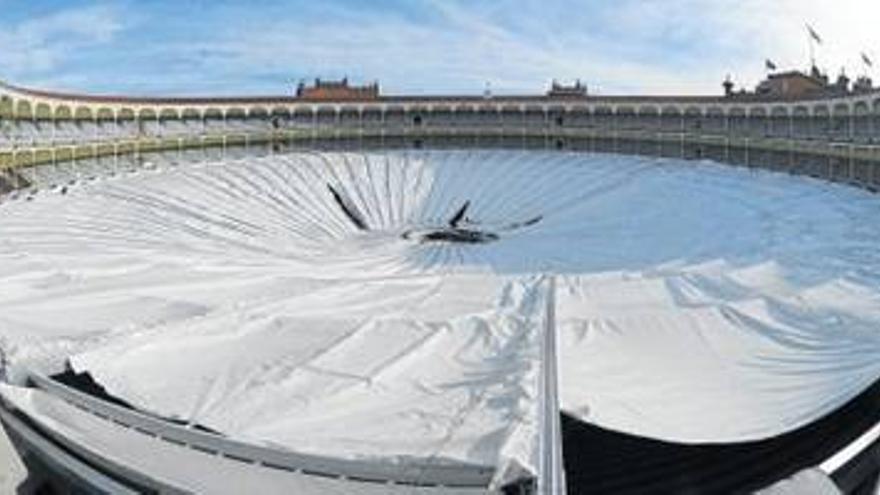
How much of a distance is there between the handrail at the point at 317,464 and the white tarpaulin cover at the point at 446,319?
324mm

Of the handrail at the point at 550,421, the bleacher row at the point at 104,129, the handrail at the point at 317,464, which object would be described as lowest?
the handrail at the point at 317,464

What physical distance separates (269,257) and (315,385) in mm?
15649

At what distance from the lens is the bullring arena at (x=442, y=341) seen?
42.3 feet

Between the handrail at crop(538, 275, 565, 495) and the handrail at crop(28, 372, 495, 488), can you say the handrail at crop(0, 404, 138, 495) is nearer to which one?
the handrail at crop(28, 372, 495, 488)

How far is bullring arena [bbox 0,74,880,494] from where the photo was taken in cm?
1291

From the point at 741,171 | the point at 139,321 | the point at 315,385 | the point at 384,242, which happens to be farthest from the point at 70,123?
the point at 315,385

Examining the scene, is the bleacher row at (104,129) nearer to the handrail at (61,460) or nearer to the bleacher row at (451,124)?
the bleacher row at (451,124)

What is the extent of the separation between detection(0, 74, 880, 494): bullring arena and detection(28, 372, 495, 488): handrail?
1.1 inches

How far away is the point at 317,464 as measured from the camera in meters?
12.1

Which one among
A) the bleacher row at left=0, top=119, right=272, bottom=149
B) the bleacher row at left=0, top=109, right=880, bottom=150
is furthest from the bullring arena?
the bleacher row at left=0, top=109, right=880, bottom=150

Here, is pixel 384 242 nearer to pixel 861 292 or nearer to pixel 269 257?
pixel 269 257

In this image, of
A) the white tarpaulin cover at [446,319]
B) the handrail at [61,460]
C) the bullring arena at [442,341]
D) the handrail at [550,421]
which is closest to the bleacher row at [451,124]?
the bullring arena at [442,341]

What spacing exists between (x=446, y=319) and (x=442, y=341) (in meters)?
1.51

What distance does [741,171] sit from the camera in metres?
49.3
